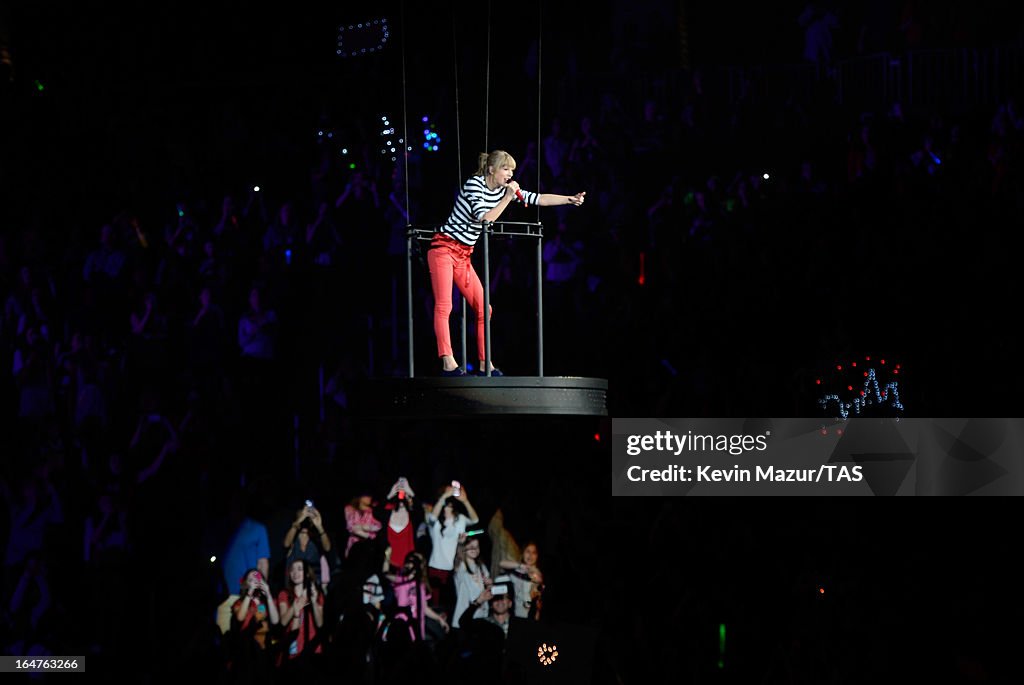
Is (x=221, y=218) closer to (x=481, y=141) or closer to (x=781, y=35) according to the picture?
(x=481, y=141)

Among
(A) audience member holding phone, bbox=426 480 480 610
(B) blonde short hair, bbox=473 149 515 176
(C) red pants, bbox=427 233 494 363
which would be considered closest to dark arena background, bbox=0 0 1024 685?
(A) audience member holding phone, bbox=426 480 480 610

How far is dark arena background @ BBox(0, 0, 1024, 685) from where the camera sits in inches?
316

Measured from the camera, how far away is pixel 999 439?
827 centimetres

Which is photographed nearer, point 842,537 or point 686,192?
point 842,537

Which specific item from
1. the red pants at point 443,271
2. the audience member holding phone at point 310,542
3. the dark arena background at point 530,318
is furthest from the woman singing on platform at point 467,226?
the audience member holding phone at point 310,542

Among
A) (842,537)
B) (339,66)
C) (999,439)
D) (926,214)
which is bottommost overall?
(842,537)

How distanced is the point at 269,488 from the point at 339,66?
15.1 ft

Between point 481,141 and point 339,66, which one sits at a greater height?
point 339,66

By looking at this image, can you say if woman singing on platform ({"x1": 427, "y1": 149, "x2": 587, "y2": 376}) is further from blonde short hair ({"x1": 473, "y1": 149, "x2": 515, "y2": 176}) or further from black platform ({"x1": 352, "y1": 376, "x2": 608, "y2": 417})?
black platform ({"x1": 352, "y1": 376, "x2": 608, "y2": 417})

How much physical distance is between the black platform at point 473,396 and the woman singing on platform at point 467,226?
24 cm

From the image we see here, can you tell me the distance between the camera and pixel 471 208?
630cm

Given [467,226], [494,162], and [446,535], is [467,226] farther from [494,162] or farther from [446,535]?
[446,535]

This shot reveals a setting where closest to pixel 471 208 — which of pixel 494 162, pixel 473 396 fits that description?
pixel 494 162

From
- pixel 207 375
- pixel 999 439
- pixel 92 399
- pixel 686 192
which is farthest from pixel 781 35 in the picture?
pixel 92 399
